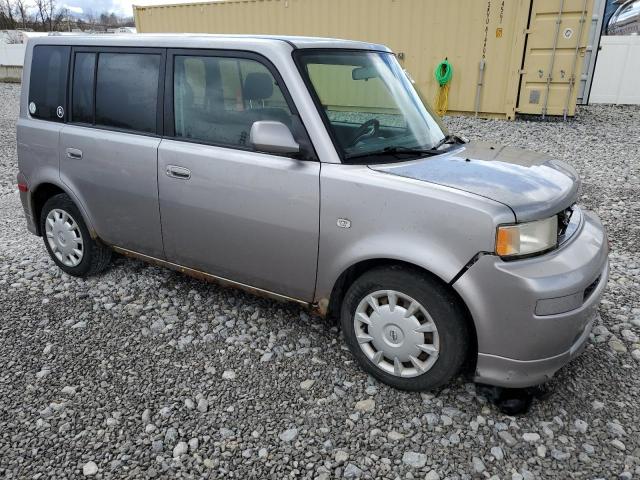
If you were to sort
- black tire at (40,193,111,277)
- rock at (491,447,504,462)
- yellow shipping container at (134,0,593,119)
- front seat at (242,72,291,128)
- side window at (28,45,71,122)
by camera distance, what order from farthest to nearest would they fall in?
yellow shipping container at (134,0,593,119) < black tire at (40,193,111,277) < side window at (28,45,71,122) < front seat at (242,72,291,128) < rock at (491,447,504,462)

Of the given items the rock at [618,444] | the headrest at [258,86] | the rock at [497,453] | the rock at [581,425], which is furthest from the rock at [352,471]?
the headrest at [258,86]

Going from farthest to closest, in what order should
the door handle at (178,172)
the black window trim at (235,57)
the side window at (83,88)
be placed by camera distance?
the side window at (83,88), the door handle at (178,172), the black window trim at (235,57)

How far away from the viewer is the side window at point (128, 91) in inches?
132

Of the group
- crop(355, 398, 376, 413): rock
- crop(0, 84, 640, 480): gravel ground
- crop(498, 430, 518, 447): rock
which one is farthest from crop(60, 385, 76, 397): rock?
crop(498, 430, 518, 447): rock

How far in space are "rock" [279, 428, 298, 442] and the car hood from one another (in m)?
1.44

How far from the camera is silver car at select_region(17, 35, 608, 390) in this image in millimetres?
→ 2424

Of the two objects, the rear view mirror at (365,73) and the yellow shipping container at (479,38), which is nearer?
the rear view mirror at (365,73)

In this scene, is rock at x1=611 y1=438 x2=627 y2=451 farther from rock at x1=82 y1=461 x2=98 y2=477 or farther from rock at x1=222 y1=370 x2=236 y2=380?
rock at x1=82 y1=461 x2=98 y2=477

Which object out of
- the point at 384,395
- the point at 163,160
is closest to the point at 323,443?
the point at 384,395

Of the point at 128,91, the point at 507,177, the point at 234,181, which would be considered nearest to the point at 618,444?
the point at 507,177

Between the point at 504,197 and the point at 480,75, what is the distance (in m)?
10.0

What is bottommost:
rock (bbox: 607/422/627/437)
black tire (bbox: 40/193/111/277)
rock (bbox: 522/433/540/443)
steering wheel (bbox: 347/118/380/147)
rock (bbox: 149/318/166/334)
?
rock (bbox: 149/318/166/334)

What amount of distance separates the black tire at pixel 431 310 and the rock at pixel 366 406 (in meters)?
0.16

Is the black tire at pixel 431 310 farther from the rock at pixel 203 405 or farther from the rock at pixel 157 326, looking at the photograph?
the rock at pixel 157 326
